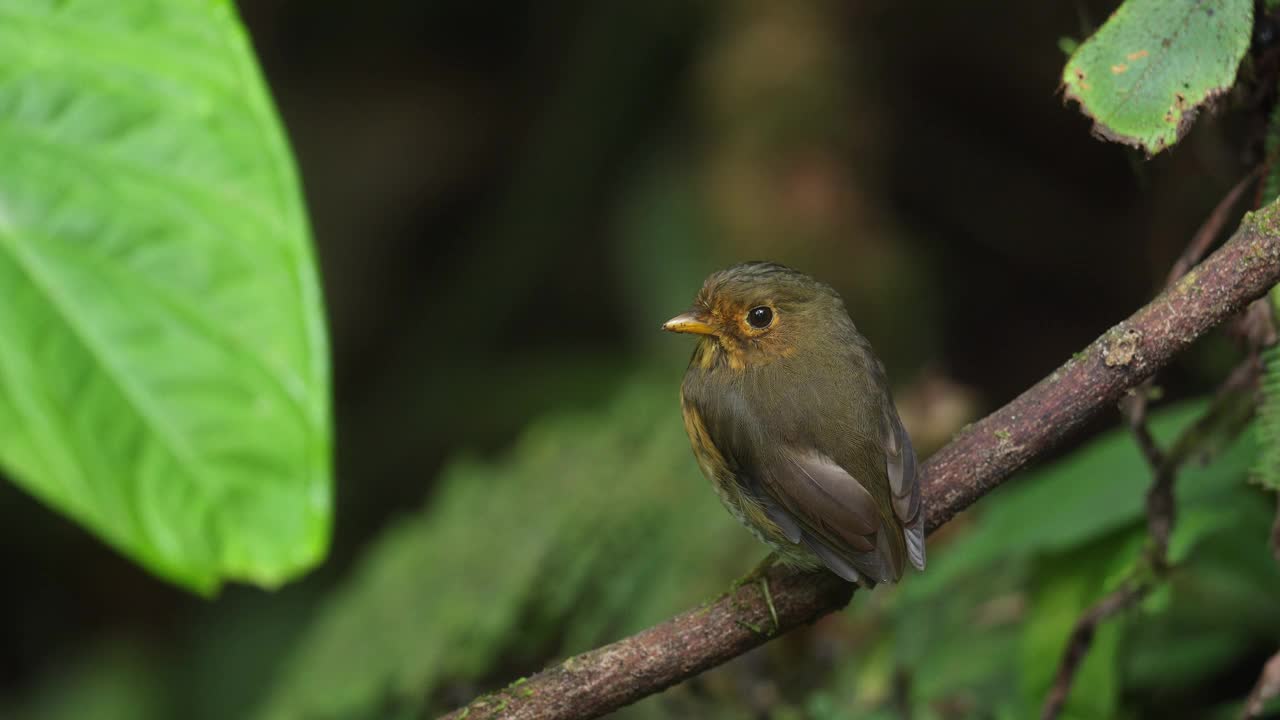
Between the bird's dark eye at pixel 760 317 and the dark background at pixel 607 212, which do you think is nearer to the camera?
the bird's dark eye at pixel 760 317

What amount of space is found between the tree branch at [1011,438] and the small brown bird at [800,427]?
0.17 meters

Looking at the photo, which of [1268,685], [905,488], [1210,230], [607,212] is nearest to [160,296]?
[905,488]

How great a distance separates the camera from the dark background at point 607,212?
4.00 meters

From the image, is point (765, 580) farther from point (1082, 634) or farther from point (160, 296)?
point (160, 296)

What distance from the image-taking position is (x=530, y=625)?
272 centimetres

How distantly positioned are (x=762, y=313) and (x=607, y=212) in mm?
2803

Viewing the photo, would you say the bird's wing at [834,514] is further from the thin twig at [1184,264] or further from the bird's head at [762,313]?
the thin twig at [1184,264]

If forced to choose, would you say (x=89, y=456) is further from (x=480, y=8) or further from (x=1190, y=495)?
(x=480, y=8)

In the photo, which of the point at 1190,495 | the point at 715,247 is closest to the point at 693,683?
the point at 1190,495

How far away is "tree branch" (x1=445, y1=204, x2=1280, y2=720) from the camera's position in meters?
1.33

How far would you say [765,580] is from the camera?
1.53 meters

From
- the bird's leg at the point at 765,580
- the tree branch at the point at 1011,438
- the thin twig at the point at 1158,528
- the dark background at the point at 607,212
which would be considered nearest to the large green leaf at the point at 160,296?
the tree branch at the point at 1011,438

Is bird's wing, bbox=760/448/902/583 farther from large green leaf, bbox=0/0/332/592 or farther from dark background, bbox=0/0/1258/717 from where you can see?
dark background, bbox=0/0/1258/717

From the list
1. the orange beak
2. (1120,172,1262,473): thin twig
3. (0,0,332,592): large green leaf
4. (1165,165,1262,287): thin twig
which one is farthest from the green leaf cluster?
(1165,165,1262,287): thin twig
